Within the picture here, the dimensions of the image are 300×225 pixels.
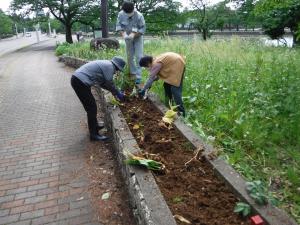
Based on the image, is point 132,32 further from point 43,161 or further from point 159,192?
point 159,192

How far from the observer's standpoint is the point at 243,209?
2.81m

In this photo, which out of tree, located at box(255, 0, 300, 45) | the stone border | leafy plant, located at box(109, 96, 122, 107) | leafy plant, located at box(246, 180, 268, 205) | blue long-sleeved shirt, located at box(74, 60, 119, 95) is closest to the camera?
the stone border

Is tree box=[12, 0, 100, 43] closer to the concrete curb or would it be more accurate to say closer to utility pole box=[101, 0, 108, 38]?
utility pole box=[101, 0, 108, 38]

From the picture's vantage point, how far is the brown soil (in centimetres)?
290

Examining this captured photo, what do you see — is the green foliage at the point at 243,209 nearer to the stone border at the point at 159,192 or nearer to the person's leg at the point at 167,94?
the stone border at the point at 159,192

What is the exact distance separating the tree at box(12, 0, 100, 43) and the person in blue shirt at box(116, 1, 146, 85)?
25.7 metres

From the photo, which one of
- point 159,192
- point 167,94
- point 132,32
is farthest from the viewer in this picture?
point 132,32

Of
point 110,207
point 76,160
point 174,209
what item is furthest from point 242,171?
point 76,160

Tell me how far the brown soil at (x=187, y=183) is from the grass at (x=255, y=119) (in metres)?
0.49

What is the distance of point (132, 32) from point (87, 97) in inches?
99.5

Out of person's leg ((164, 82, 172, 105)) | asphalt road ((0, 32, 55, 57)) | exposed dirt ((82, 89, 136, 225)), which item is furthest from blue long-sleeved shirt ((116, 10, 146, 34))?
asphalt road ((0, 32, 55, 57))

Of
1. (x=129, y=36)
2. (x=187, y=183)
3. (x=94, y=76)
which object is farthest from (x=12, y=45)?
(x=187, y=183)

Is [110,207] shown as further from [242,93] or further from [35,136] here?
[242,93]

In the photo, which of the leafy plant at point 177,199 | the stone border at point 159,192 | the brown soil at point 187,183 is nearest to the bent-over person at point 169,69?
the brown soil at point 187,183
